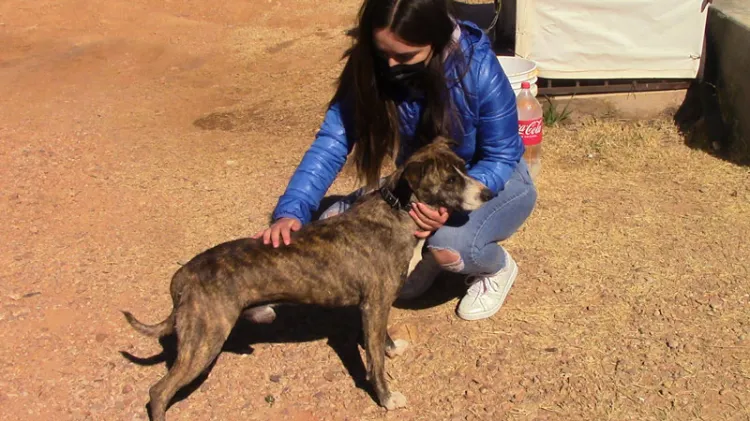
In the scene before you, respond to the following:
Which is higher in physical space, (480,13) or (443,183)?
(443,183)

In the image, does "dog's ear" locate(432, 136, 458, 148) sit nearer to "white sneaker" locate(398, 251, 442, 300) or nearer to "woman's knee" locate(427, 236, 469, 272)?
"woman's knee" locate(427, 236, 469, 272)

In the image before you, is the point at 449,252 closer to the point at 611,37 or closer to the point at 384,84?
the point at 384,84

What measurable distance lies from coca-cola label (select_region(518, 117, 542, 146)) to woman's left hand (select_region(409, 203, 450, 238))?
2.53 meters

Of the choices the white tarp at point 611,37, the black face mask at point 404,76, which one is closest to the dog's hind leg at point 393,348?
the black face mask at point 404,76

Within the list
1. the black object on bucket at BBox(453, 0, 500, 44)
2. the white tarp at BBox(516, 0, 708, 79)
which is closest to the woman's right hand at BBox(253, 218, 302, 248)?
the white tarp at BBox(516, 0, 708, 79)

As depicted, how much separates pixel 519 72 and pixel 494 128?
307 cm

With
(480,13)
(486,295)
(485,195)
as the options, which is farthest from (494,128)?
(480,13)

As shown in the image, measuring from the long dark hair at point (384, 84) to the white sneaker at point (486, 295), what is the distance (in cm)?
94

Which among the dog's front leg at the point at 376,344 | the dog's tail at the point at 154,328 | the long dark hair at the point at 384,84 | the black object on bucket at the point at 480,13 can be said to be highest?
the long dark hair at the point at 384,84

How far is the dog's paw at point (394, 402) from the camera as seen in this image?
3.85m

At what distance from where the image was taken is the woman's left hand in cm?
377

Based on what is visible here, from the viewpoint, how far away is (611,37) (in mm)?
7332

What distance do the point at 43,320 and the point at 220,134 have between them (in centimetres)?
336

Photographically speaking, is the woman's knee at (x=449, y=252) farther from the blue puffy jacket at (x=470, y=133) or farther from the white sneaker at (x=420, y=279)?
the white sneaker at (x=420, y=279)
